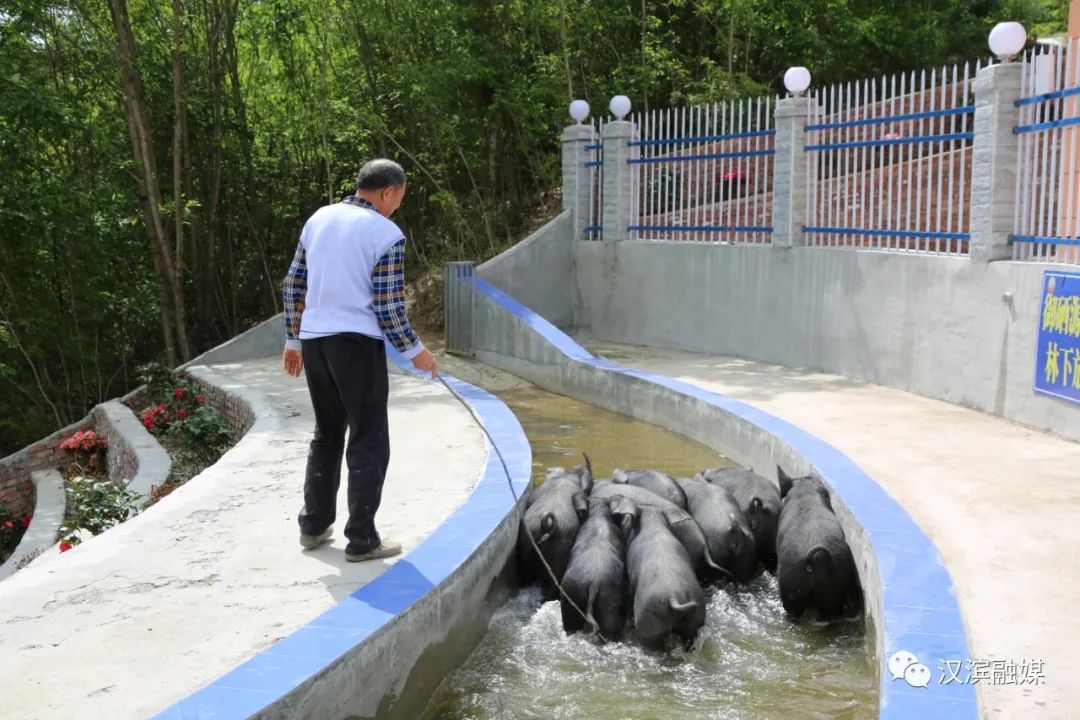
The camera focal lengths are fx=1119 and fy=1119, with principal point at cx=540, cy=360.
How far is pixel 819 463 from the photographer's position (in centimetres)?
649

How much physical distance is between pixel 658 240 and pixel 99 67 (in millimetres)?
7491

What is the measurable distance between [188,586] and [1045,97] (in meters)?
6.51

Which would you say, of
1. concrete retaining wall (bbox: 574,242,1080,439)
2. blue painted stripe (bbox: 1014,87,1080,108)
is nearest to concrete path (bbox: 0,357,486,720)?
concrete retaining wall (bbox: 574,242,1080,439)

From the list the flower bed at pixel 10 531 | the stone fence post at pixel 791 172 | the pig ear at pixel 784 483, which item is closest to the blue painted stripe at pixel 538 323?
the stone fence post at pixel 791 172

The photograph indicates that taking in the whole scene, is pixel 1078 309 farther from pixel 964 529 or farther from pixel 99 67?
pixel 99 67

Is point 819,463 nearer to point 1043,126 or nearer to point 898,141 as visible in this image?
point 1043,126

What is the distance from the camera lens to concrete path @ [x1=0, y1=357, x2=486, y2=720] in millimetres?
3611

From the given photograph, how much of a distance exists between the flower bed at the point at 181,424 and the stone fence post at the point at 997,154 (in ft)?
20.6

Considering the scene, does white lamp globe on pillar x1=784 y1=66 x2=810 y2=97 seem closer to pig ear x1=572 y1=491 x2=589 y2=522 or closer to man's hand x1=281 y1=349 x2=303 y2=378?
pig ear x1=572 y1=491 x2=589 y2=522

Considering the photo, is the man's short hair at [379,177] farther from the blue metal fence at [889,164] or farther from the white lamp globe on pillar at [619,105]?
the white lamp globe on pillar at [619,105]

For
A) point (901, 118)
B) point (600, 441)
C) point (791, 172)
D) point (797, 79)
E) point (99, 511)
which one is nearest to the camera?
point (99, 511)

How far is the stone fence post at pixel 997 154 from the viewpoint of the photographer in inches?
319

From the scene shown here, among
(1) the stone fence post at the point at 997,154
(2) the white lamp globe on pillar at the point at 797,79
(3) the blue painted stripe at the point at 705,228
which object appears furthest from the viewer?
(3) the blue painted stripe at the point at 705,228

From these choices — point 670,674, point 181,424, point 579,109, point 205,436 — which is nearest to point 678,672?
point 670,674
